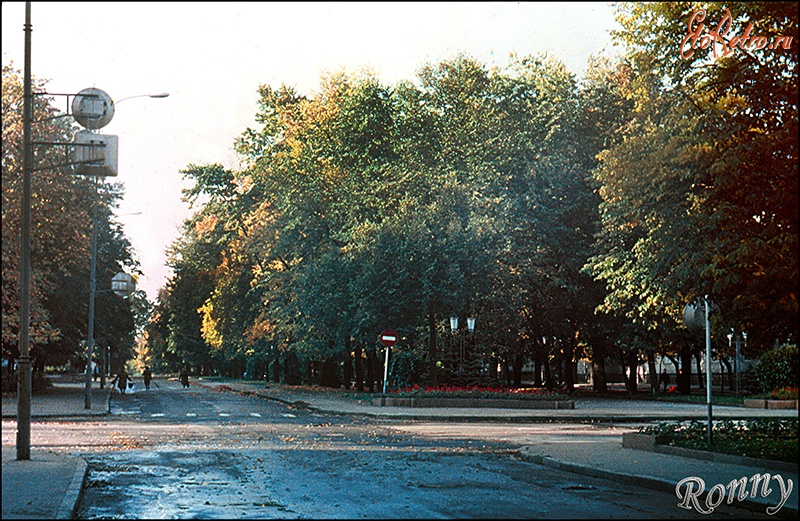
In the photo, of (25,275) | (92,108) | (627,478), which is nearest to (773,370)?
(627,478)

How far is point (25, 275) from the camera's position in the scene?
15875mm

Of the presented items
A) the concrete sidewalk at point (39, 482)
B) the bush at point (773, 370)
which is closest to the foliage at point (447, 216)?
the bush at point (773, 370)

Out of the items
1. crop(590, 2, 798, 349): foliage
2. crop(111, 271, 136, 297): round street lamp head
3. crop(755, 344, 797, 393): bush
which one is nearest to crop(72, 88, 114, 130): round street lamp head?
crop(590, 2, 798, 349): foliage

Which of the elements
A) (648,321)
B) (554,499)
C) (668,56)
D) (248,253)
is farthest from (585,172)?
(554,499)

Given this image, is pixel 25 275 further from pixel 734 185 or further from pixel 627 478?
pixel 734 185

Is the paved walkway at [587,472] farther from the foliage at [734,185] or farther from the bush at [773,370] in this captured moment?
the bush at [773,370]

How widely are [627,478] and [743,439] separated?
5318mm

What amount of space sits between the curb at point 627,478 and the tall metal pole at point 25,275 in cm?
871

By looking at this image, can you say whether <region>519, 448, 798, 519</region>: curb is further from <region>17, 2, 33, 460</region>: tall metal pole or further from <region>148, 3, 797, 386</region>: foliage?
<region>148, 3, 797, 386</region>: foliage

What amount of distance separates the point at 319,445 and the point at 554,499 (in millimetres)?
9623

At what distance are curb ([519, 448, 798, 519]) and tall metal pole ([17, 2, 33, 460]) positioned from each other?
871 centimetres

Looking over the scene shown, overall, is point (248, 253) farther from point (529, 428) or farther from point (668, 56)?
point (668, 56)

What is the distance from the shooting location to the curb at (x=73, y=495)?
11484mm

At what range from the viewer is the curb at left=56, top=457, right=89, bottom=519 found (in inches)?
452
